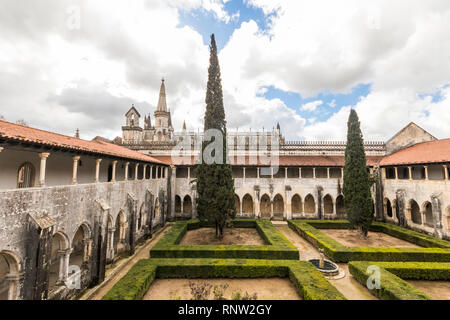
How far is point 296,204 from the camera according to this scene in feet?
90.6

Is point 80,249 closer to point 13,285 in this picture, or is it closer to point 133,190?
point 133,190

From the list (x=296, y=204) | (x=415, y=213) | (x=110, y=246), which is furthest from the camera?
(x=296, y=204)

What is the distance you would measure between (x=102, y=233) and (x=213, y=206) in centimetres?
856

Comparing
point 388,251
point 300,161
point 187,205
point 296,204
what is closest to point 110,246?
point 187,205

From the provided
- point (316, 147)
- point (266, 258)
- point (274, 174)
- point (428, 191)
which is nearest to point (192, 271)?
point (266, 258)

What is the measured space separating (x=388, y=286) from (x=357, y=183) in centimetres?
1097

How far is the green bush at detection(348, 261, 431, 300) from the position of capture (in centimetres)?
855

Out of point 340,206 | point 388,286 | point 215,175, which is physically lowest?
point 388,286

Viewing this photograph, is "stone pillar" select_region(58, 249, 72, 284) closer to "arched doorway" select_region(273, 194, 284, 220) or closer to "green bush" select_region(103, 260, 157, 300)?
"green bush" select_region(103, 260, 157, 300)

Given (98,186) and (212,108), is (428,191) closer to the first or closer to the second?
(212,108)

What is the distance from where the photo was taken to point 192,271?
11531 mm

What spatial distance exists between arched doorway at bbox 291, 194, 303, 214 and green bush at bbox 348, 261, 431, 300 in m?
15.6

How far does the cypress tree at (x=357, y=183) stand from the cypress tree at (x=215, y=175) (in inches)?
435

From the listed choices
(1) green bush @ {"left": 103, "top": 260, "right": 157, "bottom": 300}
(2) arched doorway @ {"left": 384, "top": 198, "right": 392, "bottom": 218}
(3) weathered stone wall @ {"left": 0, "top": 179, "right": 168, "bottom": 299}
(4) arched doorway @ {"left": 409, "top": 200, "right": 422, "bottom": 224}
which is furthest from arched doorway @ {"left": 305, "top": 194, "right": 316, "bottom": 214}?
(3) weathered stone wall @ {"left": 0, "top": 179, "right": 168, "bottom": 299}
